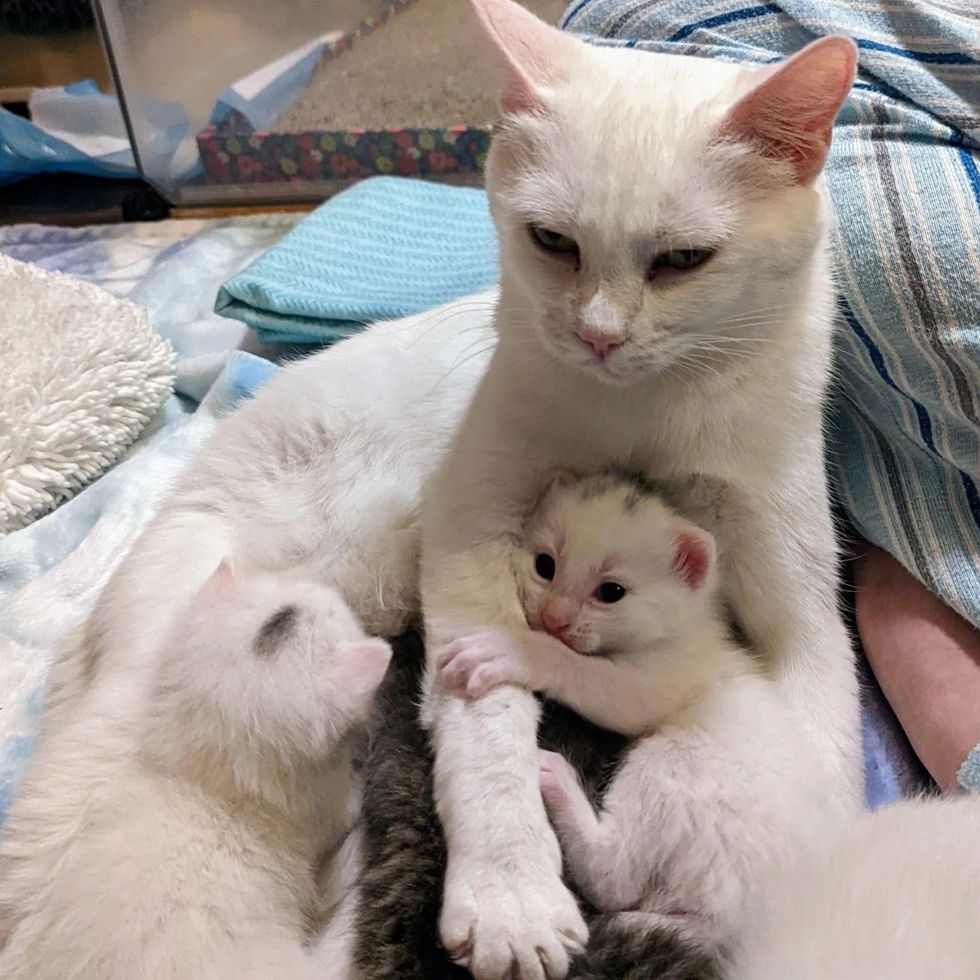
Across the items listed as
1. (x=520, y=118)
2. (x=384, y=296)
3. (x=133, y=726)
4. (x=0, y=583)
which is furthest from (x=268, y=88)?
(x=133, y=726)

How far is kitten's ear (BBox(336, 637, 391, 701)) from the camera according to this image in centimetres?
81

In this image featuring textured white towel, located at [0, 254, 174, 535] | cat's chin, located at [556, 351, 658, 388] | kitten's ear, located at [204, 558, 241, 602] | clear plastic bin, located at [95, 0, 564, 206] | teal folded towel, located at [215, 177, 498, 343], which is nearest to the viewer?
cat's chin, located at [556, 351, 658, 388]

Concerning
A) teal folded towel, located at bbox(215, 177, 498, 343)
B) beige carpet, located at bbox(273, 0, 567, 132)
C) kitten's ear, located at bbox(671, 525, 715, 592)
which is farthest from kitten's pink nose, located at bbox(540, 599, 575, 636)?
beige carpet, located at bbox(273, 0, 567, 132)

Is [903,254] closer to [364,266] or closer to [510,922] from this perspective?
[510,922]

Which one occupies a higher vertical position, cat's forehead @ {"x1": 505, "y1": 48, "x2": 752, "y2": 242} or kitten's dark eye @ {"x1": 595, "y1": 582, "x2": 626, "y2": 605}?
cat's forehead @ {"x1": 505, "y1": 48, "x2": 752, "y2": 242}

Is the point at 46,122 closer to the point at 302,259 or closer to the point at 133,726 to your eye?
the point at 302,259

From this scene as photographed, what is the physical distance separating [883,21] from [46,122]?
2110mm

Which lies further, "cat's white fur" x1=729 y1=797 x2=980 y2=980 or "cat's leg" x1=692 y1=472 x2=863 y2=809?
"cat's leg" x1=692 y1=472 x2=863 y2=809

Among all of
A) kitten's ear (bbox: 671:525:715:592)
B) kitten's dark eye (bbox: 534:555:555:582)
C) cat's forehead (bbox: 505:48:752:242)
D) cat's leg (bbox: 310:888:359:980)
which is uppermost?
cat's forehead (bbox: 505:48:752:242)

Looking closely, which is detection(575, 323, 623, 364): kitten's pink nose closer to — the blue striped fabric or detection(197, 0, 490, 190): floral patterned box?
the blue striped fabric

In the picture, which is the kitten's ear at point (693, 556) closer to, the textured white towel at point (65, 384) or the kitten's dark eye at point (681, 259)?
the kitten's dark eye at point (681, 259)

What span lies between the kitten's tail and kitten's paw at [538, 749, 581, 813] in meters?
0.10

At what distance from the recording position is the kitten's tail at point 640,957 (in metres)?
0.66

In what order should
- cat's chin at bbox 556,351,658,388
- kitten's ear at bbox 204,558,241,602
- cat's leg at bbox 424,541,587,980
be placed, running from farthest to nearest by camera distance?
kitten's ear at bbox 204,558,241,602 < cat's chin at bbox 556,351,658,388 < cat's leg at bbox 424,541,587,980
